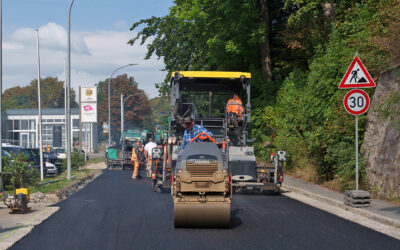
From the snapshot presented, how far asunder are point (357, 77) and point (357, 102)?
2.01ft

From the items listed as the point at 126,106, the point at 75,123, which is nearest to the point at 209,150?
the point at 75,123

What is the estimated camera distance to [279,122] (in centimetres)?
2614

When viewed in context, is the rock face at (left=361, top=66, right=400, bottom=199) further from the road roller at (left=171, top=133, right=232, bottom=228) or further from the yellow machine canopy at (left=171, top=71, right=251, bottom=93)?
the road roller at (left=171, top=133, right=232, bottom=228)

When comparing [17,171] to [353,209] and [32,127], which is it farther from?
[32,127]

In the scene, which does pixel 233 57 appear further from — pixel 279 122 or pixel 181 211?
pixel 181 211

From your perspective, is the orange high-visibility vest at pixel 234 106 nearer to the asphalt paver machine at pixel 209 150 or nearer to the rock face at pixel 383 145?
the asphalt paver machine at pixel 209 150

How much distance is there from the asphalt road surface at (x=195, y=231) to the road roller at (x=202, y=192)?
229 millimetres

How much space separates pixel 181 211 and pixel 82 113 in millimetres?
34309

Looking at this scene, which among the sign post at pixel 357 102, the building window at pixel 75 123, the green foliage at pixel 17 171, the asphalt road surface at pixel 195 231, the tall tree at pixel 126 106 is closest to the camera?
the asphalt road surface at pixel 195 231

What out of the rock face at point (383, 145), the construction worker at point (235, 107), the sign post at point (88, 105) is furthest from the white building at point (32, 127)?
the rock face at point (383, 145)

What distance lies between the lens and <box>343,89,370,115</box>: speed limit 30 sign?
13.4 metres

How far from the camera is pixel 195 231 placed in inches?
412

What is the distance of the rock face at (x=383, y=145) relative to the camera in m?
13.8

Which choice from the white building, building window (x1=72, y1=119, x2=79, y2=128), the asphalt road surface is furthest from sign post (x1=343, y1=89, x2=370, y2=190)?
building window (x1=72, y1=119, x2=79, y2=128)
